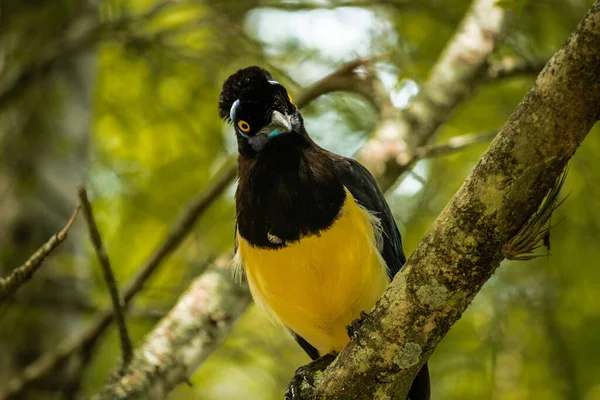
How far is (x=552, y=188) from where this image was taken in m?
2.77

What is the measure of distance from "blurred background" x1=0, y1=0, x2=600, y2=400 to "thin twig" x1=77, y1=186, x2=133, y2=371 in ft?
3.46

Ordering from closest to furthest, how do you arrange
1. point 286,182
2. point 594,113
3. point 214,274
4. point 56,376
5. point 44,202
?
point 594,113 → point 286,182 → point 214,274 → point 56,376 → point 44,202

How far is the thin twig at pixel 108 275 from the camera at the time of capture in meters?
3.46

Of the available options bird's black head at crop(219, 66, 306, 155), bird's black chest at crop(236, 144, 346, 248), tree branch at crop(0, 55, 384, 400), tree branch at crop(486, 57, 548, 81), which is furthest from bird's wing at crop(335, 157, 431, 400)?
tree branch at crop(486, 57, 548, 81)

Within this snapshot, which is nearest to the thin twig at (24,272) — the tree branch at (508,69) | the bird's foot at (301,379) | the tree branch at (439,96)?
the bird's foot at (301,379)

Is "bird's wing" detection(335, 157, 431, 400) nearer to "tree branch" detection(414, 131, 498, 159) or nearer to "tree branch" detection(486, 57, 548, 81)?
"tree branch" detection(414, 131, 498, 159)

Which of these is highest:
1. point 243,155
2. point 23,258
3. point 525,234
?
point 23,258

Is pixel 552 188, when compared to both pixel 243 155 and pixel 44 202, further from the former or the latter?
pixel 44 202

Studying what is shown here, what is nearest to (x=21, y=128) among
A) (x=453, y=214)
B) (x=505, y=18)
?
(x=505, y=18)

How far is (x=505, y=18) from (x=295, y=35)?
6.32 ft

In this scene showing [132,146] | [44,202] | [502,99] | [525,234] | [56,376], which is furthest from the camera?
[132,146]

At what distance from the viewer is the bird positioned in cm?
402

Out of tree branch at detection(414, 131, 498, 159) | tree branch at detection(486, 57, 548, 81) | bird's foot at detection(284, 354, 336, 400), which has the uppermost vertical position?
tree branch at detection(486, 57, 548, 81)

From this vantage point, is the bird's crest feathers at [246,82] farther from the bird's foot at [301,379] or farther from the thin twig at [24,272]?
the bird's foot at [301,379]
